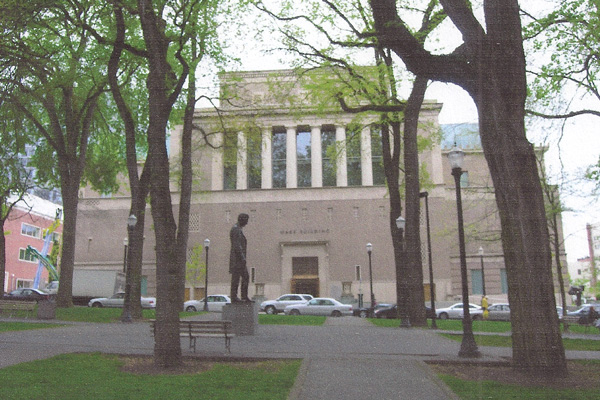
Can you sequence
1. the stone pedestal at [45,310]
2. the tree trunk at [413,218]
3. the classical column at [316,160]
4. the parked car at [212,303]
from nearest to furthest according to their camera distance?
the stone pedestal at [45,310], the tree trunk at [413,218], the parked car at [212,303], the classical column at [316,160]

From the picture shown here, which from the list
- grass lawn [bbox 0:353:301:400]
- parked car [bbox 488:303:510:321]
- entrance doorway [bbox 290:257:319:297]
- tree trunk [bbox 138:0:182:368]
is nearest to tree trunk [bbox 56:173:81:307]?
tree trunk [bbox 138:0:182:368]

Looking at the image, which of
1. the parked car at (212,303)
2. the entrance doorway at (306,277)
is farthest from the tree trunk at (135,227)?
the entrance doorway at (306,277)

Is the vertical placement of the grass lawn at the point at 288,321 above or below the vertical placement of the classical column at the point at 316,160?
below

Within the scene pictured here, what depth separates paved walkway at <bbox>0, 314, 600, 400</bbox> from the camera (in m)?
7.47

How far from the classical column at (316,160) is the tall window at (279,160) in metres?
3.04

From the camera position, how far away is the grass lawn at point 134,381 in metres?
6.82

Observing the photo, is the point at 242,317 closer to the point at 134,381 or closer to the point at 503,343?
the point at 503,343

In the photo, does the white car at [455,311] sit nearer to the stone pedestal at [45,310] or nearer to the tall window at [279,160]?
the tall window at [279,160]

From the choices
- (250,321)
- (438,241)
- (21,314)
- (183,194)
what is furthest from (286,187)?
(250,321)

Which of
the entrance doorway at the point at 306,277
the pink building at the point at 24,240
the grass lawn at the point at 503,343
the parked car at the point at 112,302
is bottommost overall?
the grass lawn at the point at 503,343

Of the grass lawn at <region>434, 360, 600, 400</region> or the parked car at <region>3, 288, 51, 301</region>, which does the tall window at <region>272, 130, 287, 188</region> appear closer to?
the parked car at <region>3, 288, 51, 301</region>

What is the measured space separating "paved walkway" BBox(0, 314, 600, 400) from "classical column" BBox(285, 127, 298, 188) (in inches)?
1400

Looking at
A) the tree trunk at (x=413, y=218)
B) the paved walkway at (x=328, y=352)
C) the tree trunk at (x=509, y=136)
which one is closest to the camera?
the paved walkway at (x=328, y=352)

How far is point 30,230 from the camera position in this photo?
70688 millimetres
